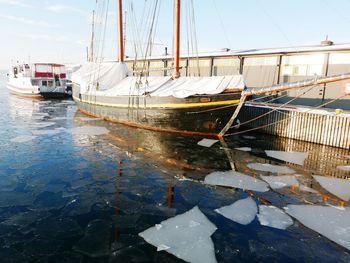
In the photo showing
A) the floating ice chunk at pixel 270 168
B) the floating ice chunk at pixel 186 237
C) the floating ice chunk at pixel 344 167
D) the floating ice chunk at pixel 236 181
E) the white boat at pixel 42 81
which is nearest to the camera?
the floating ice chunk at pixel 186 237

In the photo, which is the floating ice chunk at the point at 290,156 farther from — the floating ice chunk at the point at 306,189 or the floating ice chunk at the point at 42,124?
the floating ice chunk at the point at 42,124

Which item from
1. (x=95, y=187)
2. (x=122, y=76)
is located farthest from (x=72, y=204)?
(x=122, y=76)

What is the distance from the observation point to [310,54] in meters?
21.8

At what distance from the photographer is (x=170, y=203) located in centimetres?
820

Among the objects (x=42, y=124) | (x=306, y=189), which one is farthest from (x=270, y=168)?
(x=42, y=124)

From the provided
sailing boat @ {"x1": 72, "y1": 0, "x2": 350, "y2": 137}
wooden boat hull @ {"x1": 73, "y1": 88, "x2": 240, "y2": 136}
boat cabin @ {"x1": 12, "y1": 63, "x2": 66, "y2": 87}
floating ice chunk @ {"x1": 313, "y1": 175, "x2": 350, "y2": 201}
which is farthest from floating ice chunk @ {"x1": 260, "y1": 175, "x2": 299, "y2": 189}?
boat cabin @ {"x1": 12, "y1": 63, "x2": 66, "y2": 87}

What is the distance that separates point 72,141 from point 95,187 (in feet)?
24.0

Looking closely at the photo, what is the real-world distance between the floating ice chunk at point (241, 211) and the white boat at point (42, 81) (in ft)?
130

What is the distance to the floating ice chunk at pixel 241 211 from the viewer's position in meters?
7.35

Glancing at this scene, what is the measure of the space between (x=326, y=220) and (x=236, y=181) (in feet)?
11.1

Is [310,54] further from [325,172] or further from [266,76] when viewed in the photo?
[325,172]

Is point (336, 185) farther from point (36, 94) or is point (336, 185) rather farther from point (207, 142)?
point (36, 94)

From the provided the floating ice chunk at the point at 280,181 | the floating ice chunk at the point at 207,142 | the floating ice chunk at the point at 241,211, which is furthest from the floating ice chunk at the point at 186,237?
the floating ice chunk at the point at 207,142

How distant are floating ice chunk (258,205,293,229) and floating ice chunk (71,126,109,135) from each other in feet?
42.4
